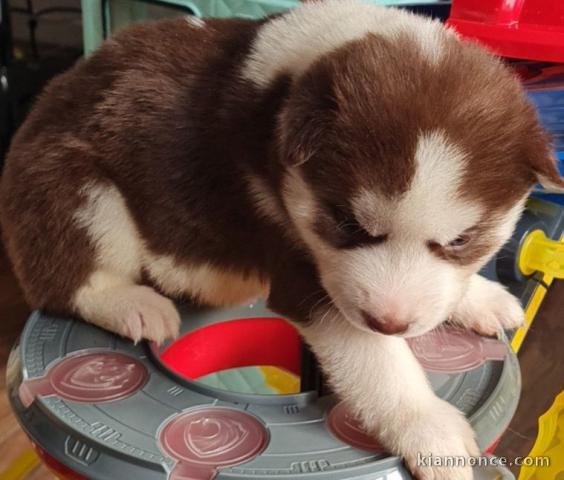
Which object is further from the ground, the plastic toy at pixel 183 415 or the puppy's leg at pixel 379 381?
the puppy's leg at pixel 379 381

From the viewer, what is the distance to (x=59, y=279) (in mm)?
1280

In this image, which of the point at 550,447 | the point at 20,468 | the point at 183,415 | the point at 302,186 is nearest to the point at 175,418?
the point at 183,415

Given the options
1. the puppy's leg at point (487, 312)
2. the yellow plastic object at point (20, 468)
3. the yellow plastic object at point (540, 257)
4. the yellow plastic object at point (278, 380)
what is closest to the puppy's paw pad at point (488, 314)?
the puppy's leg at point (487, 312)

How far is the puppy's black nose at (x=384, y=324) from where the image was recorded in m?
0.94

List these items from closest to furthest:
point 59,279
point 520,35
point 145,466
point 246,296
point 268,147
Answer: point 145,466
point 268,147
point 59,279
point 246,296
point 520,35

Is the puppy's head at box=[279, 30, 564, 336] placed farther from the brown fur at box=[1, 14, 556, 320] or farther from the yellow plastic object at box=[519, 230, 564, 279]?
the yellow plastic object at box=[519, 230, 564, 279]

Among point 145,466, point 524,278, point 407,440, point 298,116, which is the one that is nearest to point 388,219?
point 298,116

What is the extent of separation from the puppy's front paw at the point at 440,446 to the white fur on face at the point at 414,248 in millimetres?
134

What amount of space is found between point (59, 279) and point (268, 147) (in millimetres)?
454

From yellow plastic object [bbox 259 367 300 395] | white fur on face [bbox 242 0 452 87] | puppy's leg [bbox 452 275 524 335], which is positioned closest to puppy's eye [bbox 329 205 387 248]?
white fur on face [bbox 242 0 452 87]

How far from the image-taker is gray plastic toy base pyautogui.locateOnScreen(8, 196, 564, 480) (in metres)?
0.92

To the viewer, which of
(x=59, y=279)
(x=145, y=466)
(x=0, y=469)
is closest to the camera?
(x=145, y=466)

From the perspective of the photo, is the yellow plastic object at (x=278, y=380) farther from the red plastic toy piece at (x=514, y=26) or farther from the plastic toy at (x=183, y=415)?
the red plastic toy piece at (x=514, y=26)

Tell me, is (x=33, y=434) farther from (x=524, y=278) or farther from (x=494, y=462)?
(x=524, y=278)
